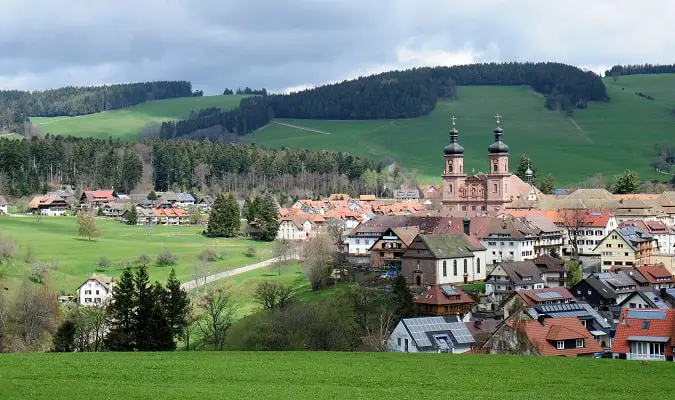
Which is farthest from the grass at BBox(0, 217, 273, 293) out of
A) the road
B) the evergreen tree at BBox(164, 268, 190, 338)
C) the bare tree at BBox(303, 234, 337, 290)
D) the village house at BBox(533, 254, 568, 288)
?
the village house at BBox(533, 254, 568, 288)

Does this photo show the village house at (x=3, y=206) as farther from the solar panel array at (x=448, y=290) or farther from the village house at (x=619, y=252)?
the solar panel array at (x=448, y=290)

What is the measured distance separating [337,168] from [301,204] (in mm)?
31165

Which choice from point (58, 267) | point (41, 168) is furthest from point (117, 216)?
point (58, 267)

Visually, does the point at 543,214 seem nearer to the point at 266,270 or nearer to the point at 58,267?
the point at 266,270

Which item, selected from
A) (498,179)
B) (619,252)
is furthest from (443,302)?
(498,179)

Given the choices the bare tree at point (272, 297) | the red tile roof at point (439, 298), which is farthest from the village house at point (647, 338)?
the bare tree at point (272, 297)

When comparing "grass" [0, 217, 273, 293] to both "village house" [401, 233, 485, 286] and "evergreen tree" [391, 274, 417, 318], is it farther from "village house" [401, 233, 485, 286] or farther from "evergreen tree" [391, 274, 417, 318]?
"evergreen tree" [391, 274, 417, 318]

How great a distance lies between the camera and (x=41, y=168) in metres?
152

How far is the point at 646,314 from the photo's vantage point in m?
45.2

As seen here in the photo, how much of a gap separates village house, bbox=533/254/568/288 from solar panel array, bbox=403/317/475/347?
20.3 metres

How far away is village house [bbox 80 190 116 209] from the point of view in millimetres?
137875

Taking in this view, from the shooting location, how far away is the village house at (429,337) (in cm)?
4788

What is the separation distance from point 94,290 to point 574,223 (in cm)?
4038

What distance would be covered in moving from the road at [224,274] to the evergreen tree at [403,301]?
→ 78.1 feet
